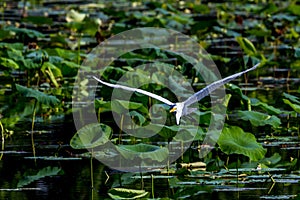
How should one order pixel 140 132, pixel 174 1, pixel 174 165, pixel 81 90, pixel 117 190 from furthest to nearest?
pixel 174 1 < pixel 81 90 < pixel 140 132 < pixel 174 165 < pixel 117 190

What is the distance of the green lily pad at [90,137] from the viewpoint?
17.8 feet

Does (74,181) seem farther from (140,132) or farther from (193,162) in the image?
(140,132)

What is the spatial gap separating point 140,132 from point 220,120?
677mm

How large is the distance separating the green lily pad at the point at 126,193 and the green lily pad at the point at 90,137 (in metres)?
0.68

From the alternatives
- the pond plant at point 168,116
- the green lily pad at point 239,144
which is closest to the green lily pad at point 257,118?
the pond plant at point 168,116

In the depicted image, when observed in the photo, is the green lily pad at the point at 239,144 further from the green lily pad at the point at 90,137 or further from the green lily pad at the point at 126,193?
the green lily pad at the point at 126,193

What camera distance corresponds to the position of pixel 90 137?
218 inches

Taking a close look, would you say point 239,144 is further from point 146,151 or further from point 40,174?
point 40,174

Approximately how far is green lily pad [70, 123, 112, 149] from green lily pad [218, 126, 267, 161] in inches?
25.0

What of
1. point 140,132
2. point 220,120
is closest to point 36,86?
point 140,132

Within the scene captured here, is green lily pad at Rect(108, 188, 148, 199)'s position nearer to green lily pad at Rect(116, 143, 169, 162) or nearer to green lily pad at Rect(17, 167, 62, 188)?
green lily pad at Rect(116, 143, 169, 162)

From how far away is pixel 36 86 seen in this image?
9211 mm

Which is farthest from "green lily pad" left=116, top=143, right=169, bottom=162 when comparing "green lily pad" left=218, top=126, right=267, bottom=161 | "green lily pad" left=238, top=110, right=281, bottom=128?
"green lily pad" left=238, top=110, right=281, bottom=128

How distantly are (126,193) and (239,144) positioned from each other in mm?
1006
